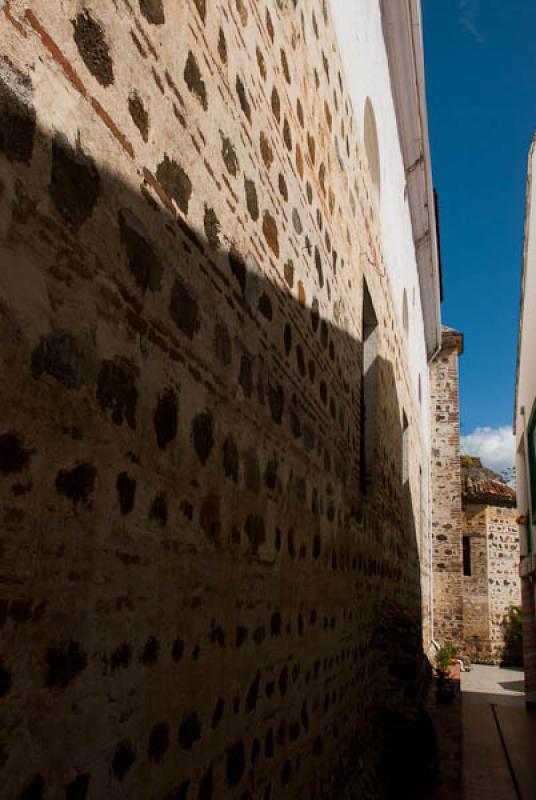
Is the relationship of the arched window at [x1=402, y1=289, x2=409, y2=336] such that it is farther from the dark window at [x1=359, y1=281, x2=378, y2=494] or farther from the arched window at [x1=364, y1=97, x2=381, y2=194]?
the dark window at [x1=359, y1=281, x2=378, y2=494]

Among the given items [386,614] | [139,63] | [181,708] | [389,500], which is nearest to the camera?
[139,63]

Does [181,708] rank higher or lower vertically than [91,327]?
lower

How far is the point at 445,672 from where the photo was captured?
11250 millimetres

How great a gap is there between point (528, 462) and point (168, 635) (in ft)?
38.1

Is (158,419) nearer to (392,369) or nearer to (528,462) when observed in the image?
(392,369)

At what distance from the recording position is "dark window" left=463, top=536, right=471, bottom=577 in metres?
18.9

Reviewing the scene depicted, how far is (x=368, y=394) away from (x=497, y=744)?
4.39 m

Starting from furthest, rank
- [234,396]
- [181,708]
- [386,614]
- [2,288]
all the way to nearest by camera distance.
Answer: [386,614] → [234,396] → [181,708] → [2,288]

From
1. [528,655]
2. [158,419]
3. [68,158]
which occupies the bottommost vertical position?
[528,655]

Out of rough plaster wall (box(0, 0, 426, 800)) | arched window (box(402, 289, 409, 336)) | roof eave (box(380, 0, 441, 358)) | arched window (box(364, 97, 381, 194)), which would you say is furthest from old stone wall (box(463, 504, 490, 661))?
rough plaster wall (box(0, 0, 426, 800))

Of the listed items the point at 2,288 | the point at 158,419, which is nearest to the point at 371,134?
the point at 158,419

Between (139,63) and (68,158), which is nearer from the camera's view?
(68,158)

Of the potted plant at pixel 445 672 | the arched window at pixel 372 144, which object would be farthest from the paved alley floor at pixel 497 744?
the arched window at pixel 372 144

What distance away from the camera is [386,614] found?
20.1ft
